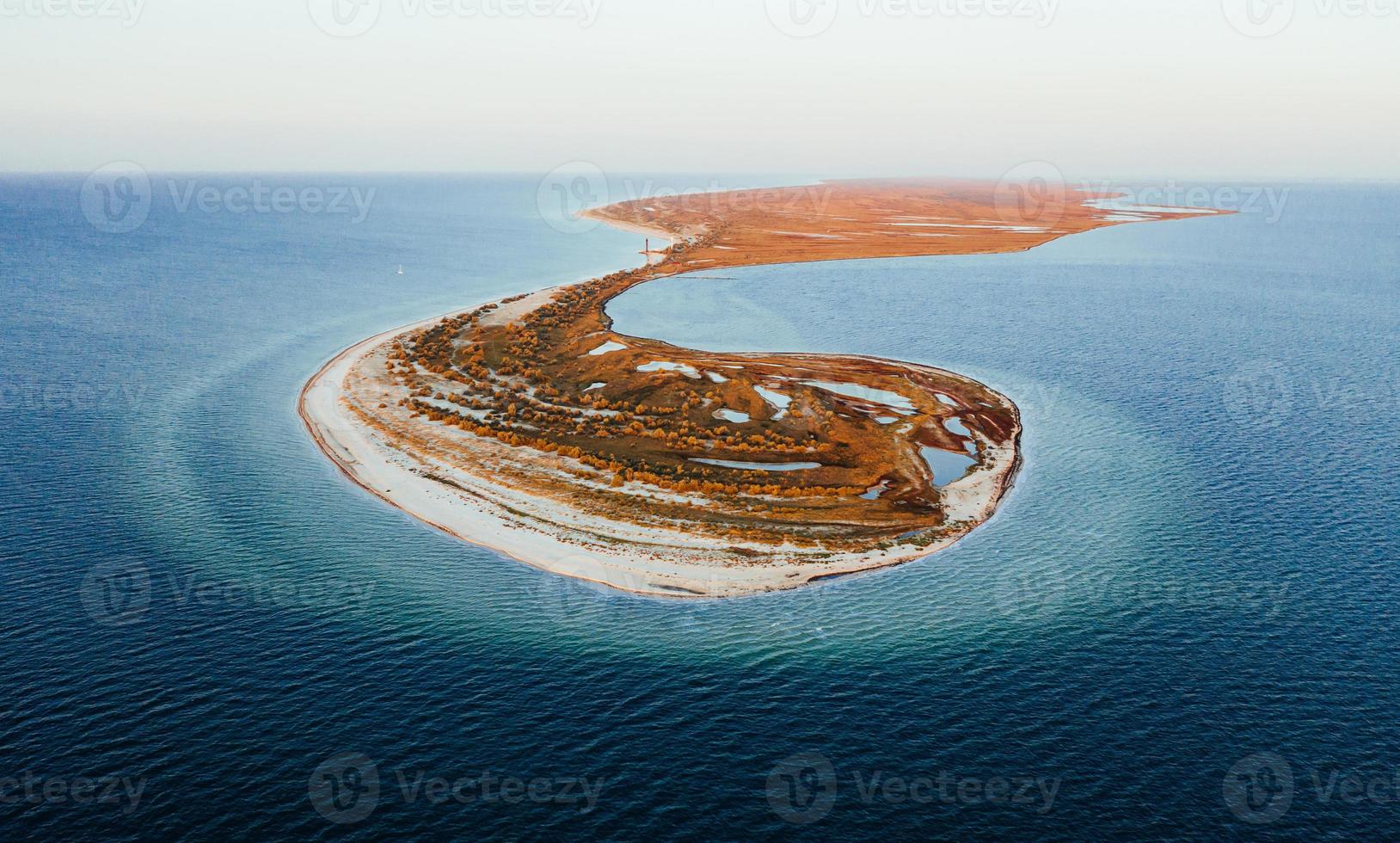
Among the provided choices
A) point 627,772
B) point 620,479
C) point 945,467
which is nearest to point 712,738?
point 627,772

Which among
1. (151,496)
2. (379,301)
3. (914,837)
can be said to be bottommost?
(914,837)

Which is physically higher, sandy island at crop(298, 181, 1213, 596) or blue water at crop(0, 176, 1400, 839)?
sandy island at crop(298, 181, 1213, 596)

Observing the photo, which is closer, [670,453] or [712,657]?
[712,657]

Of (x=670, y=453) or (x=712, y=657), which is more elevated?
(x=670, y=453)

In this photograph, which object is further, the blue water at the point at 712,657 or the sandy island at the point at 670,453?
the sandy island at the point at 670,453

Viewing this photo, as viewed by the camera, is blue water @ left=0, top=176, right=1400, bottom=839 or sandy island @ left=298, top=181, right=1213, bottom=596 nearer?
blue water @ left=0, top=176, right=1400, bottom=839

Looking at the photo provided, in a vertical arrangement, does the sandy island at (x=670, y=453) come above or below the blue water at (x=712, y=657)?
above

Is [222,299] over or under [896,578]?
over

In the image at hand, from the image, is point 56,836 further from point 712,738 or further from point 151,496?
point 151,496
